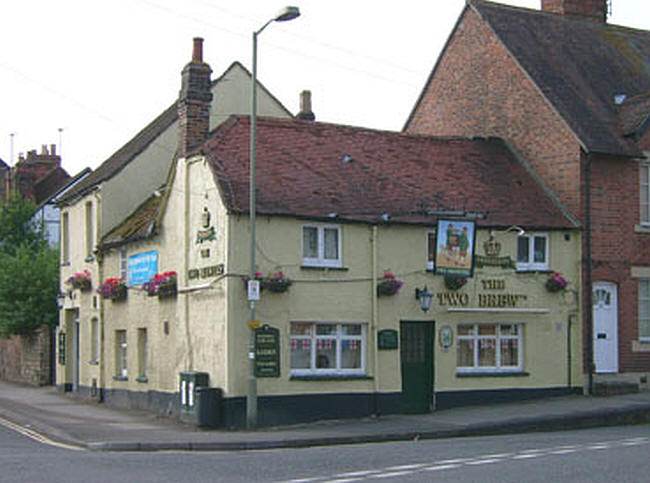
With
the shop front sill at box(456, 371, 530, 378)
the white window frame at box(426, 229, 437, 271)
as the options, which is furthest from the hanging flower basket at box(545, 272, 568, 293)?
the white window frame at box(426, 229, 437, 271)

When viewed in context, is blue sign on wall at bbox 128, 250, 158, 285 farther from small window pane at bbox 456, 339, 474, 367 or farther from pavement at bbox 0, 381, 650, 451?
small window pane at bbox 456, 339, 474, 367

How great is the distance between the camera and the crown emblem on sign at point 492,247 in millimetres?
26125

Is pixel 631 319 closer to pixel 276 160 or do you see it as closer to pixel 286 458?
pixel 276 160

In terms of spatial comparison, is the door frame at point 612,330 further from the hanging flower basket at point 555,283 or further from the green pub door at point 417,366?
the green pub door at point 417,366

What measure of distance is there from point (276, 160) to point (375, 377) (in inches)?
221

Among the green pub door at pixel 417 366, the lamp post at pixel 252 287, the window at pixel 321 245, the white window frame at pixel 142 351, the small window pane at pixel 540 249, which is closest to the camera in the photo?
the lamp post at pixel 252 287

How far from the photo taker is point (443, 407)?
25375mm

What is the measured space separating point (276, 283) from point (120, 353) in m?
9.13

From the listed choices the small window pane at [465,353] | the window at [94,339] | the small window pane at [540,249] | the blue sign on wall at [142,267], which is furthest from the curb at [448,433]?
the window at [94,339]

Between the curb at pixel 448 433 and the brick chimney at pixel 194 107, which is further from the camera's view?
the brick chimney at pixel 194 107

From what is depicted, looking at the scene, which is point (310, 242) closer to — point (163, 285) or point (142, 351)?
point (163, 285)

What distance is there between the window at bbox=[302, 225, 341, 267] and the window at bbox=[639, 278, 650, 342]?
30.3ft

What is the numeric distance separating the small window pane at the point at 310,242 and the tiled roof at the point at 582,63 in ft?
26.3

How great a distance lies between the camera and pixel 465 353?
26047 millimetres
